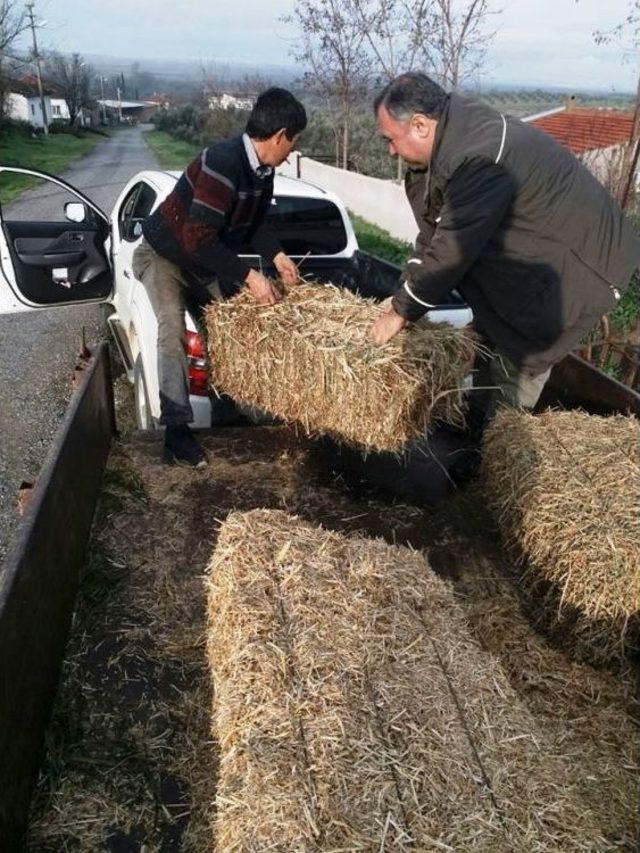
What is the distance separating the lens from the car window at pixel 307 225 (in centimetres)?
514

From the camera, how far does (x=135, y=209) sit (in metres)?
5.62

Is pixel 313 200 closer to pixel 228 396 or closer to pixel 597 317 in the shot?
pixel 228 396

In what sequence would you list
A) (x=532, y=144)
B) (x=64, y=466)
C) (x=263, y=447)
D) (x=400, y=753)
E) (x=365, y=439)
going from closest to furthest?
(x=400, y=753), (x=64, y=466), (x=532, y=144), (x=365, y=439), (x=263, y=447)

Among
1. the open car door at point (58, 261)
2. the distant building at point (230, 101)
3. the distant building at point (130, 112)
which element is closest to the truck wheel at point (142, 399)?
the open car door at point (58, 261)

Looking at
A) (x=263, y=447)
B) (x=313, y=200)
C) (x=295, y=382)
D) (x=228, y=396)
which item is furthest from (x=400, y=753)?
(x=313, y=200)

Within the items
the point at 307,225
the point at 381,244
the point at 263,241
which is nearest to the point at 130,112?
the point at 381,244

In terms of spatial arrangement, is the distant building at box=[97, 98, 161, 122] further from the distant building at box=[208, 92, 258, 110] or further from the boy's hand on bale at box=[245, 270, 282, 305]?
the boy's hand on bale at box=[245, 270, 282, 305]

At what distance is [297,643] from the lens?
1.98m

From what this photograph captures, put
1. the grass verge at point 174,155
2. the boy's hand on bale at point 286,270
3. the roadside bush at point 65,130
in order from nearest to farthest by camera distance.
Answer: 1. the boy's hand on bale at point 286,270
2. the grass verge at point 174,155
3. the roadside bush at point 65,130

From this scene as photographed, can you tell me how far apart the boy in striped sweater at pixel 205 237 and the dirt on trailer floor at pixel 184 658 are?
0.34 metres

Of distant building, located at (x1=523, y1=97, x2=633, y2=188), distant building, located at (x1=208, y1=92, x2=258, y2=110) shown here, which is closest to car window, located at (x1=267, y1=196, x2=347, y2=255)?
distant building, located at (x1=523, y1=97, x2=633, y2=188)

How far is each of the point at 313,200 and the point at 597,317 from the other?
2.76 meters

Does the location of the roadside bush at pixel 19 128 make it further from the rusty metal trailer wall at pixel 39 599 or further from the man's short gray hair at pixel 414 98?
the rusty metal trailer wall at pixel 39 599

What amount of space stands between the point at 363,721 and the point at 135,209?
4.96 m
